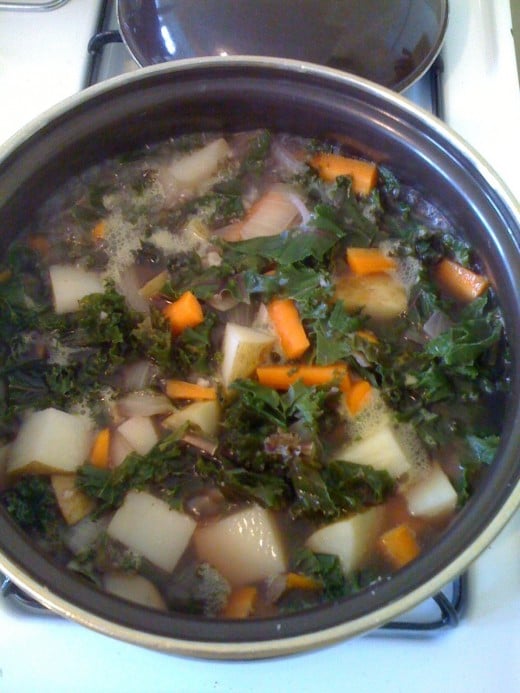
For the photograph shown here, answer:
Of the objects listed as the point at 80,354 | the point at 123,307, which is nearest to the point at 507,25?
the point at 123,307

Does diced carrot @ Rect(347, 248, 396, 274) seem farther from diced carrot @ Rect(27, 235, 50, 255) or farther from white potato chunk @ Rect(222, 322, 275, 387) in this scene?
diced carrot @ Rect(27, 235, 50, 255)

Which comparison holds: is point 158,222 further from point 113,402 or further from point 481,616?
point 481,616

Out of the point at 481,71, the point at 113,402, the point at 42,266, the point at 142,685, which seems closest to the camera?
the point at 142,685

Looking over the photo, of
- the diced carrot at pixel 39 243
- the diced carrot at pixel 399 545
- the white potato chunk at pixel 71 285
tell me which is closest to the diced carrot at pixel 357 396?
the diced carrot at pixel 399 545

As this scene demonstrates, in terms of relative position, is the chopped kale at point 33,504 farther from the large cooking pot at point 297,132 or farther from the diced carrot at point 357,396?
the diced carrot at point 357,396

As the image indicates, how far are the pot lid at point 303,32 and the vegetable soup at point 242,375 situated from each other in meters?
0.20

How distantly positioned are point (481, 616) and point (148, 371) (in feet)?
2.45

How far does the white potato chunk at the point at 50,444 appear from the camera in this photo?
1.17 metres

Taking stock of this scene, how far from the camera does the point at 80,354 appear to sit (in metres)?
1.30

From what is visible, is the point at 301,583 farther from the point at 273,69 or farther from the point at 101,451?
the point at 273,69

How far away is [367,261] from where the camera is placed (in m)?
1.40

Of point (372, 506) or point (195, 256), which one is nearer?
point (372, 506)

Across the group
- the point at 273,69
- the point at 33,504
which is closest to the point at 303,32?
the point at 273,69

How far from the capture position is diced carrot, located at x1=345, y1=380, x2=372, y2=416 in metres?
1.26
